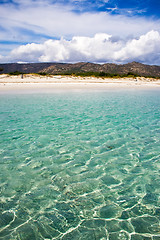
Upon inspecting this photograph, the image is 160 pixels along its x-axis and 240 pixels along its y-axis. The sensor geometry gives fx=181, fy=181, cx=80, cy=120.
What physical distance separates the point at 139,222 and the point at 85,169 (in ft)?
9.51

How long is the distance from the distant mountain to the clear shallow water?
135 m

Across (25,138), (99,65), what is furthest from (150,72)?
(25,138)

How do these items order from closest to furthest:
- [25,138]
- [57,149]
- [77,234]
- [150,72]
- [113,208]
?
1. [77,234]
2. [113,208]
3. [57,149]
4. [25,138]
5. [150,72]

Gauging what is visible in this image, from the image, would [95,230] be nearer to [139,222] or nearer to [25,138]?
[139,222]

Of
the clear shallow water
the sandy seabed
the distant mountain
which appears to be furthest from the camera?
the distant mountain

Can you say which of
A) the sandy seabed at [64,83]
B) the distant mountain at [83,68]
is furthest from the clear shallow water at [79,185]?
the distant mountain at [83,68]

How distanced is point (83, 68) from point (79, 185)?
16172 centimetres

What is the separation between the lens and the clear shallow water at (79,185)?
4.43 meters

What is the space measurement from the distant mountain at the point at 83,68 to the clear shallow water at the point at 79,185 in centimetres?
13503

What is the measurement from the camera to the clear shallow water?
443 centimetres

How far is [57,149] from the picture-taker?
29.3 feet

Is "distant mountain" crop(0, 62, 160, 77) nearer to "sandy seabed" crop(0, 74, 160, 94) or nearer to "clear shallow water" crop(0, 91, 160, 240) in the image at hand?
"sandy seabed" crop(0, 74, 160, 94)

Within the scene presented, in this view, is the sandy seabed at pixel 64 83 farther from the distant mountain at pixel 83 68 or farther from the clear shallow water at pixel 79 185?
the distant mountain at pixel 83 68

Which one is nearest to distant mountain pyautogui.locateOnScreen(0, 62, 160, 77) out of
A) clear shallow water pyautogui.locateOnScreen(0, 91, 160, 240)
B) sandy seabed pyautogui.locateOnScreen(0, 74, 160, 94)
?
sandy seabed pyautogui.locateOnScreen(0, 74, 160, 94)
